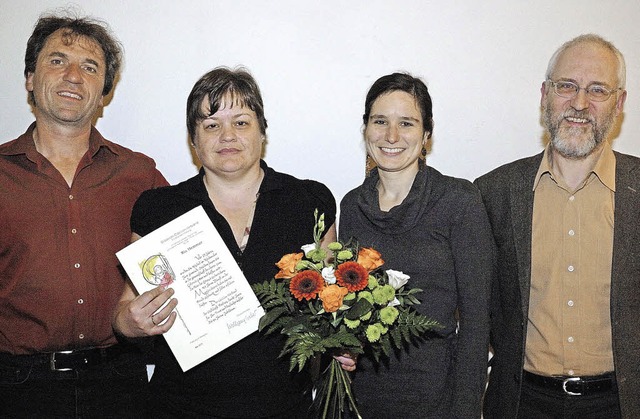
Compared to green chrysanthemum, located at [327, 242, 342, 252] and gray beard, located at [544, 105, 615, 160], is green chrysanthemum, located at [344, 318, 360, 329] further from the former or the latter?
gray beard, located at [544, 105, 615, 160]

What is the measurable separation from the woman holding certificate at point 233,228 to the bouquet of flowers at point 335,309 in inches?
10.6

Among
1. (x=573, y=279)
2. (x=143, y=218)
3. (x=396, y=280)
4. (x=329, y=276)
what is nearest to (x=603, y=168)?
(x=573, y=279)

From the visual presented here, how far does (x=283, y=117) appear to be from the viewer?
3.56 m

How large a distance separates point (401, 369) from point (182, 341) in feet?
2.81

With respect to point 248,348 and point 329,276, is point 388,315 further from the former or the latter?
point 248,348

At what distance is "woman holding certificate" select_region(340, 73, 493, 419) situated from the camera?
2.48 meters

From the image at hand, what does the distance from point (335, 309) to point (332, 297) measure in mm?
50

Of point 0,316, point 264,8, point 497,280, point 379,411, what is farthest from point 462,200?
point 0,316

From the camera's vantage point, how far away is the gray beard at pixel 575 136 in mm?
2729

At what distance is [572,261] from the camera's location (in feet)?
8.80

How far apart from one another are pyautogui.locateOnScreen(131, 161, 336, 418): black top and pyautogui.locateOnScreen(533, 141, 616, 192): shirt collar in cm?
95

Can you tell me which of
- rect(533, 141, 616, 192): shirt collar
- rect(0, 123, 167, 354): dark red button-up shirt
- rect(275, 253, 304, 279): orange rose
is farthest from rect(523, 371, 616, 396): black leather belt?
rect(0, 123, 167, 354): dark red button-up shirt

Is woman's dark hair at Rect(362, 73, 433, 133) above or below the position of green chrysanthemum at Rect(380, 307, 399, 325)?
above

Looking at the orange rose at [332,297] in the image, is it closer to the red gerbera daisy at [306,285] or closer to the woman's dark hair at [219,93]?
the red gerbera daisy at [306,285]
